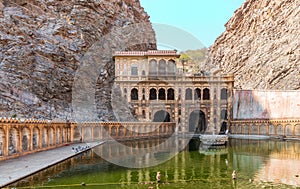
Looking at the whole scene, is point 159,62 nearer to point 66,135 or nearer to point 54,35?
point 54,35

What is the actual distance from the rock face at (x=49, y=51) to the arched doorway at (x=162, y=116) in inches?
347

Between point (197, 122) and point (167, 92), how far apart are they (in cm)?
793

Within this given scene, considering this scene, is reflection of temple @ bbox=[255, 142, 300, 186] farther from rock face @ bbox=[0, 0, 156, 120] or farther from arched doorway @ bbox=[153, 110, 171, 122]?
arched doorway @ bbox=[153, 110, 171, 122]

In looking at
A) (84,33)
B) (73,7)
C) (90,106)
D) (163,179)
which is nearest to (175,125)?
(90,106)

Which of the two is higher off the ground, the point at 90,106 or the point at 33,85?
the point at 33,85

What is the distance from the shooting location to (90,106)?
50.6 m

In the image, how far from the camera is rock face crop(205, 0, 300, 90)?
204ft

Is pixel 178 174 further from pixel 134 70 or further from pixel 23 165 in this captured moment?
pixel 134 70

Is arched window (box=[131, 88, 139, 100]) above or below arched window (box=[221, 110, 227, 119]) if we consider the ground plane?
above

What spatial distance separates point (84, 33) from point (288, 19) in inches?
1797

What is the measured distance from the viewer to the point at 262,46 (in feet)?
249

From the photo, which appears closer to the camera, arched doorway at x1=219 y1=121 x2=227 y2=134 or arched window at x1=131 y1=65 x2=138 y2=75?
arched doorway at x1=219 y1=121 x2=227 y2=134

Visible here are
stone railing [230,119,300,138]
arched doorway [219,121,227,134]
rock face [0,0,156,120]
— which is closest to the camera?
rock face [0,0,156,120]

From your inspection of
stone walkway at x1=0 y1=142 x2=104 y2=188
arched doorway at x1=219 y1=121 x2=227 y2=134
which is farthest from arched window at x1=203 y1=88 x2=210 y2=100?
stone walkway at x1=0 y1=142 x2=104 y2=188
